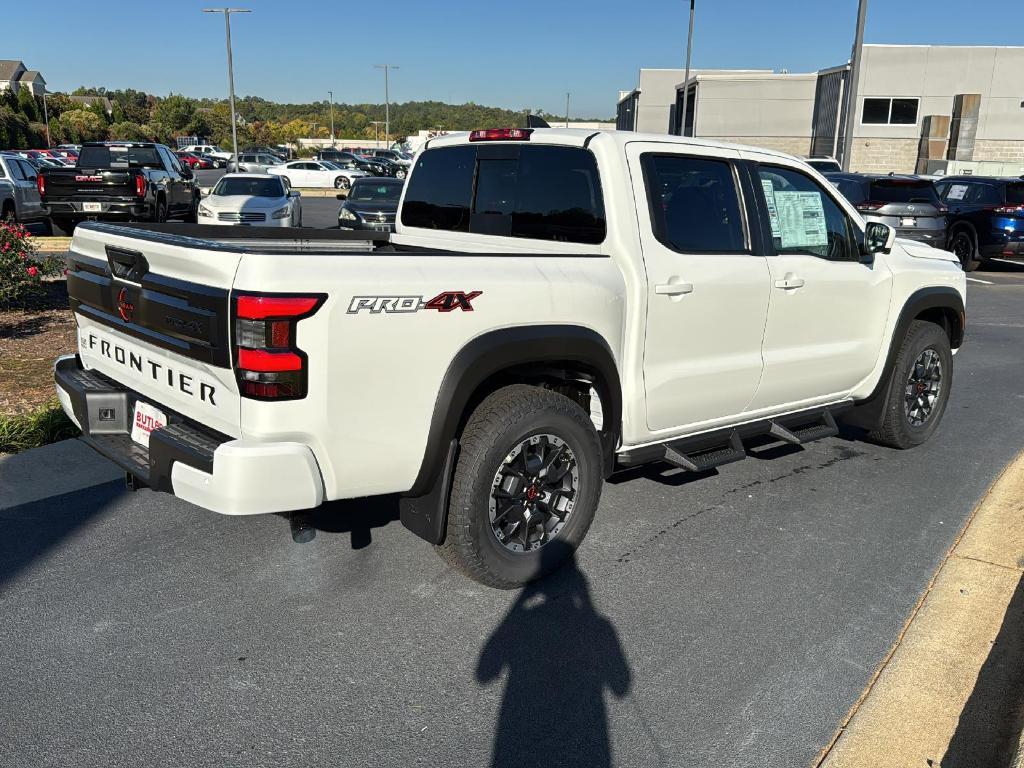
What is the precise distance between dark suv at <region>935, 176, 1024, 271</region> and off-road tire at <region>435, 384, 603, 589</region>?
1503 centimetres

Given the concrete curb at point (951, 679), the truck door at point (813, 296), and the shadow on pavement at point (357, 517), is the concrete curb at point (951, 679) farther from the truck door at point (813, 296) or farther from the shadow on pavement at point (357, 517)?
the shadow on pavement at point (357, 517)

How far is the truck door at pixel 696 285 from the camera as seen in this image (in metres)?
4.01

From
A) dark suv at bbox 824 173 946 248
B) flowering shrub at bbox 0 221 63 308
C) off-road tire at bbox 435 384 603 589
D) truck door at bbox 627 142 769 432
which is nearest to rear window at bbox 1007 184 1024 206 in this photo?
dark suv at bbox 824 173 946 248

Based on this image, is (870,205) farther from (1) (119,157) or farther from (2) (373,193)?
(1) (119,157)

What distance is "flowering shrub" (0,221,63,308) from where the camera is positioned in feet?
28.8

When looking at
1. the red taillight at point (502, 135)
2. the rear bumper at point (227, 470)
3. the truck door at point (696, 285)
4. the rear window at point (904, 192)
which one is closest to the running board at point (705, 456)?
the truck door at point (696, 285)

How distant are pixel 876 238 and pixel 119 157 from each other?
58.1 feet

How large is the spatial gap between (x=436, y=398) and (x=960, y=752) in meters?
2.16

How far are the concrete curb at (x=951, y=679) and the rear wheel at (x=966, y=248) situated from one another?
13786 millimetres

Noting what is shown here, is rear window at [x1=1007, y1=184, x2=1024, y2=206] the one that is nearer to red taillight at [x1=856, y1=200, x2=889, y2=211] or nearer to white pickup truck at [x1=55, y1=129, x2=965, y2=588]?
red taillight at [x1=856, y1=200, x2=889, y2=211]

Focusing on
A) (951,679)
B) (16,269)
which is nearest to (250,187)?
(16,269)

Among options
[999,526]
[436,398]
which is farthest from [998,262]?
[436,398]

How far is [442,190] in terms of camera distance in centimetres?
491

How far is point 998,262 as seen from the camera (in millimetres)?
18531
